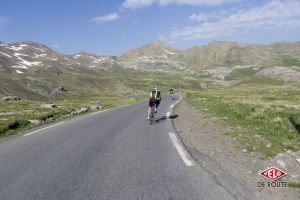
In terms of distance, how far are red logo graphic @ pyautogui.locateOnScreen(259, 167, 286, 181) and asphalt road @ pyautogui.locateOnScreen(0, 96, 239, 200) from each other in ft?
4.02

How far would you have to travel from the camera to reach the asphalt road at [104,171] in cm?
683

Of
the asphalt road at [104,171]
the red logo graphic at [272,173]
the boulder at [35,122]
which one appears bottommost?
the boulder at [35,122]

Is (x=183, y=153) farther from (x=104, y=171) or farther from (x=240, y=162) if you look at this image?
(x=104, y=171)

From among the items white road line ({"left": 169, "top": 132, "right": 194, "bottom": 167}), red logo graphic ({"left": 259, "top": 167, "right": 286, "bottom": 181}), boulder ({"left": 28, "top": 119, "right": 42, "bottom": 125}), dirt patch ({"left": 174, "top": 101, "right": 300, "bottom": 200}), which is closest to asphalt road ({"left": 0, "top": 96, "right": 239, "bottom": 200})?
white road line ({"left": 169, "top": 132, "right": 194, "bottom": 167})

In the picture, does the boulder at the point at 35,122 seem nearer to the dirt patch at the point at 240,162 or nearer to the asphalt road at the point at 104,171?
the asphalt road at the point at 104,171

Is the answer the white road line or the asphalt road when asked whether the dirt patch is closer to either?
the white road line

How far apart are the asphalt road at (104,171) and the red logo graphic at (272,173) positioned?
1.22m

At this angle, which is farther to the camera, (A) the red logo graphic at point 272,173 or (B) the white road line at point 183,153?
(B) the white road line at point 183,153

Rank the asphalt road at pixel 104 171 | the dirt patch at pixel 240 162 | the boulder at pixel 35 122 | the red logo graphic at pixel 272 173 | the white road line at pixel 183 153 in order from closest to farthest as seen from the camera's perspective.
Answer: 1. the dirt patch at pixel 240 162
2. the asphalt road at pixel 104 171
3. the red logo graphic at pixel 272 173
4. the white road line at pixel 183 153
5. the boulder at pixel 35 122

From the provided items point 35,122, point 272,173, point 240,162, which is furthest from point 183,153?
point 35,122

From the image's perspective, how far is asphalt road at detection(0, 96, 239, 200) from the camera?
683 centimetres

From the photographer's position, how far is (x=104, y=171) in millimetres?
8539

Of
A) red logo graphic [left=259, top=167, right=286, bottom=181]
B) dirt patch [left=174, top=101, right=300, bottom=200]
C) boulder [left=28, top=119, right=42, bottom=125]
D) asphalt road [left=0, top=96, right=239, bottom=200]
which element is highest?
red logo graphic [left=259, top=167, right=286, bottom=181]

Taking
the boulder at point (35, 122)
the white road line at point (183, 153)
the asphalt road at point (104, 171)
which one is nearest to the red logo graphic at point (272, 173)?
the asphalt road at point (104, 171)
